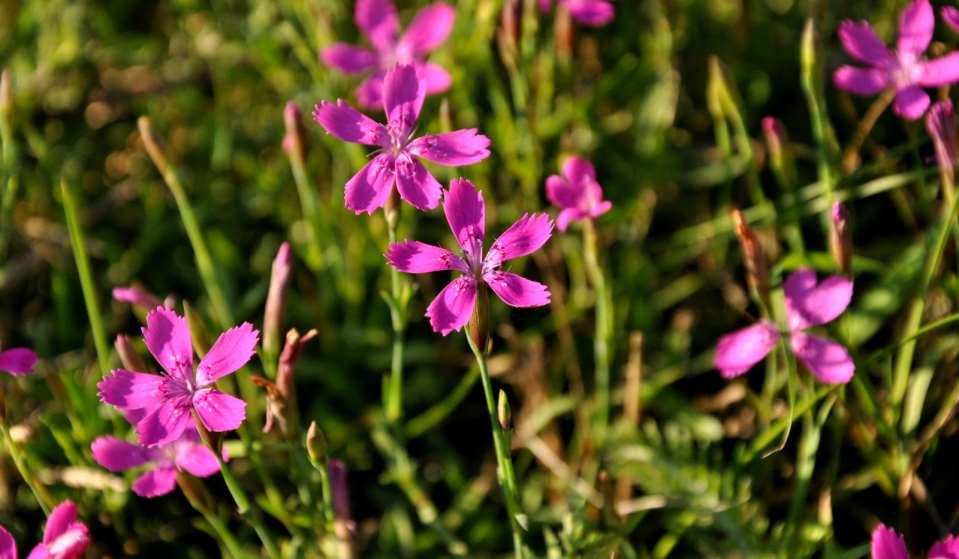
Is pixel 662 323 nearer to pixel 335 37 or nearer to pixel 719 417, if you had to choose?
pixel 719 417

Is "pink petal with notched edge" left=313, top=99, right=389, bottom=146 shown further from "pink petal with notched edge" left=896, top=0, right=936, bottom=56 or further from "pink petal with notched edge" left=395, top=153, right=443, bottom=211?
"pink petal with notched edge" left=896, top=0, right=936, bottom=56

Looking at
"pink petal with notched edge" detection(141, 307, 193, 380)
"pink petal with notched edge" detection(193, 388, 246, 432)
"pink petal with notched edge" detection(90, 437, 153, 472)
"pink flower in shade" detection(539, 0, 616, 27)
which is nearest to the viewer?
"pink petal with notched edge" detection(193, 388, 246, 432)

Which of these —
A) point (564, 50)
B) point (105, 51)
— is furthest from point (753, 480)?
point (105, 51)

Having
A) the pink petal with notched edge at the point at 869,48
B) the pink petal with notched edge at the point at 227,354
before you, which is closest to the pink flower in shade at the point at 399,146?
the pink petal with notched edge at the point at 227,354

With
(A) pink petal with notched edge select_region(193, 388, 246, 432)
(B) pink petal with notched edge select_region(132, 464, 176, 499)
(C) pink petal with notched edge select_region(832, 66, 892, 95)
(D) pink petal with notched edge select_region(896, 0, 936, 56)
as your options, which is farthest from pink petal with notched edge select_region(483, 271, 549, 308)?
(D) pink petal with notched edge select_region(896, 0, 936, 56)

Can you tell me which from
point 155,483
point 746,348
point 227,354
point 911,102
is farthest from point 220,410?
point 911,102
